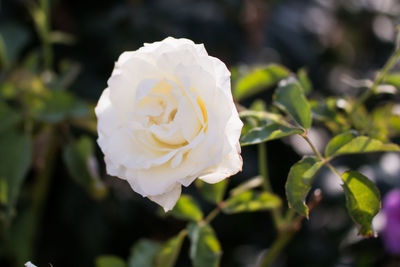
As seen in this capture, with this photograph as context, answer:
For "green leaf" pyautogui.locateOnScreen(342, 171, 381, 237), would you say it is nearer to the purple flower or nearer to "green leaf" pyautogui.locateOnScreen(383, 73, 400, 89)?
"green leaf" pyautogui.locateOnScreen(383, 73, 400, 89)

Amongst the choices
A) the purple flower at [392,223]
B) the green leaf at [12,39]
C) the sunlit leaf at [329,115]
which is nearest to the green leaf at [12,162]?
the green leaf at [12,39]

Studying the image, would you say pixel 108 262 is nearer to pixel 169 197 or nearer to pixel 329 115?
pixel 169 197

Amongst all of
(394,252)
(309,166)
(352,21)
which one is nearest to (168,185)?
(309,166)

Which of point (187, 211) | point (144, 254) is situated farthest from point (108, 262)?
point (187, 211)

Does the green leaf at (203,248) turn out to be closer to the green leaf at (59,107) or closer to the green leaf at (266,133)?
the green leaf at (266,133)

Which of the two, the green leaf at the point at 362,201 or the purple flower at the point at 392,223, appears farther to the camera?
the purple flower at the point at 392,223

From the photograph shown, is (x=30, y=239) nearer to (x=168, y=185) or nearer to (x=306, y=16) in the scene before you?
(x=168, y=185)

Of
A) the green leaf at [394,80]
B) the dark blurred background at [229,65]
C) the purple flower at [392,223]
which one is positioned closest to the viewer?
the green leaf at [394,80]
